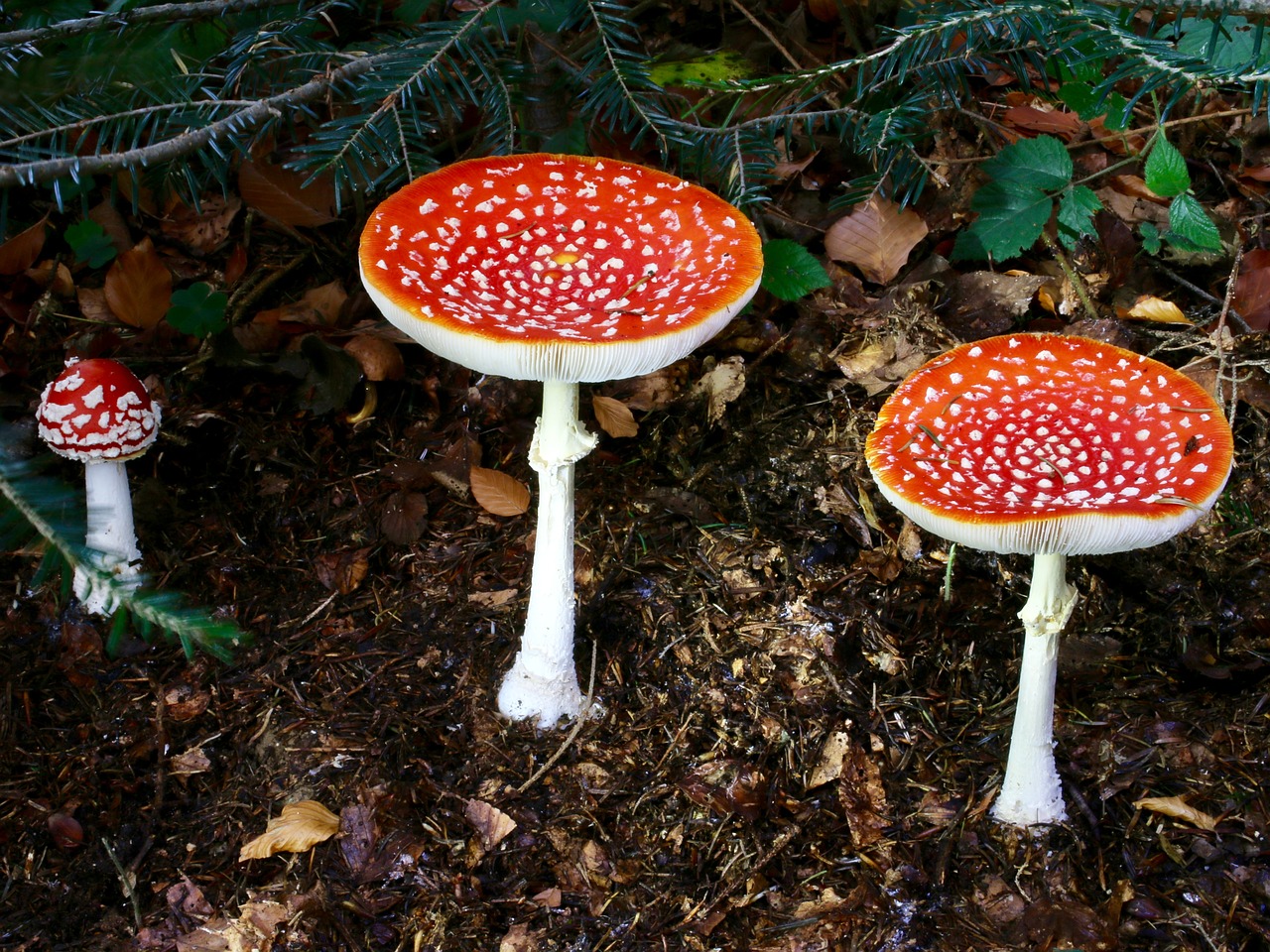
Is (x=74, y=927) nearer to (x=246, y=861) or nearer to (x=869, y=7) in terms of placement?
(x=246, y=861)

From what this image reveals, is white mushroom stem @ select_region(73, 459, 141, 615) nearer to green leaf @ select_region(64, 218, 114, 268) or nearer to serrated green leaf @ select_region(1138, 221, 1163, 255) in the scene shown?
green leaf @ select_region(64, 218, 114, 268)

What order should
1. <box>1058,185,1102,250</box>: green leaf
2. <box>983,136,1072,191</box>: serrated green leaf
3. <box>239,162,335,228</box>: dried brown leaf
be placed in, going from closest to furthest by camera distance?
<box>1058,185,1102,250</box>: green leaf
<box>983,136,1072,191</box>: serrated green leaf
<box>239,162,335,228</box>: dried brown leaf

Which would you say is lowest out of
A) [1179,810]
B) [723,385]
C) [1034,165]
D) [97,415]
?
[1179,810]

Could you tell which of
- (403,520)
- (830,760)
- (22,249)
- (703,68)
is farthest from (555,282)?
(22,249)

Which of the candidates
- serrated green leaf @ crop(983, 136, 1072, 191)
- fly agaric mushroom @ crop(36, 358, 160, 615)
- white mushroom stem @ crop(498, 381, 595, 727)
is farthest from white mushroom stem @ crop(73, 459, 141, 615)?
serrated green leaf @ crop(983, 136, 1072, 191)

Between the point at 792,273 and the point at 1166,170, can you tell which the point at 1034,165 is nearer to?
the point at 1166,170

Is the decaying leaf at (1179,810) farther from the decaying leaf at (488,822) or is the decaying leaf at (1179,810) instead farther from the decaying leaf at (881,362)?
the decaying leaf at (488,822)

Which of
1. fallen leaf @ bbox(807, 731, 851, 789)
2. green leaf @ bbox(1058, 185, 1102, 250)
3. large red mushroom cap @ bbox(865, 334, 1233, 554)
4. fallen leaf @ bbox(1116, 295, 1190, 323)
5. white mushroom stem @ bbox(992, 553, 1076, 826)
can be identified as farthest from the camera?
fallen leaf @ bbox(1116, 295, 1190, 323)
